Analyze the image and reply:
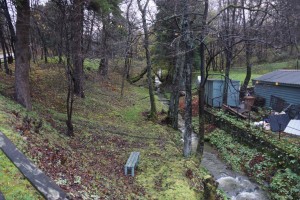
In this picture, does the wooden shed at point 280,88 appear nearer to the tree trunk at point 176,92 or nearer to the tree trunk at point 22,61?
the tree trunk at point 176,92

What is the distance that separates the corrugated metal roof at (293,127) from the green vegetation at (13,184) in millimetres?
12002

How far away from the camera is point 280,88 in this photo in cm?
1834

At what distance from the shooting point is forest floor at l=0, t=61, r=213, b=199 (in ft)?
21.8

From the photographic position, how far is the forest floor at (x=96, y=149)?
21.8 ft

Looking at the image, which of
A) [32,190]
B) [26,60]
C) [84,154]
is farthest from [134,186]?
[26,60]

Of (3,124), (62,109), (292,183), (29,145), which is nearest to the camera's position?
(29,145)

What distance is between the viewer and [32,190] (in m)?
4.87

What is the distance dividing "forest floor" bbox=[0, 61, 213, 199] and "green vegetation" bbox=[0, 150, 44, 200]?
10 centimetres

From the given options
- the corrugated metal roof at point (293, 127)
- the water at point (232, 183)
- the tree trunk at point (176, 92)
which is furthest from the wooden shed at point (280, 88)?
the water at point (232, 183)

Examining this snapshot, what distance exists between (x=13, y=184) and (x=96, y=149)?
5.20 m

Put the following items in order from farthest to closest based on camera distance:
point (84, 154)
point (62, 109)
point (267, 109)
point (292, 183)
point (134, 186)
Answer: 1. point (267, 109)
2. point (62, 109)
3. point (292, 183)
4. point (84, 154)
5. point (134, 186)

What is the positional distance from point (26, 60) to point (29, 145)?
536cm

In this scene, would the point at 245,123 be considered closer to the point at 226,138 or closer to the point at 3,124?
the point at 226,138

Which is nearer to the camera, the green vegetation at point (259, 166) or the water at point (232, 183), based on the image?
the green vegetation at point (259, 166)
